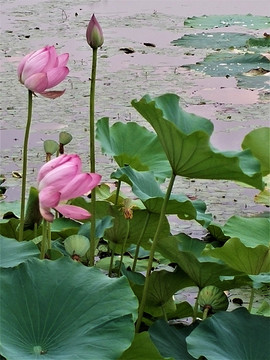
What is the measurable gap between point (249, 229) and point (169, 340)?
1.60 feet

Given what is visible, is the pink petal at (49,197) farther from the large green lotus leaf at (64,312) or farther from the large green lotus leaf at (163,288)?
the large green lotus leaf at (163,288)

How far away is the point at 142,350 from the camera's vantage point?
4.42ft

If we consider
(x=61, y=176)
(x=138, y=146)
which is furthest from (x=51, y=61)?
(x=138, y=146)

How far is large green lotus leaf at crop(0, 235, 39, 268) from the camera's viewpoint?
1441 millimetres

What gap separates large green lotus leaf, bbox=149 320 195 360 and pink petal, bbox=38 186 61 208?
1.21 feet

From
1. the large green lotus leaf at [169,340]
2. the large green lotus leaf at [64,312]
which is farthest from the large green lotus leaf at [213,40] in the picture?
the large green lotus leaf at [64,312]

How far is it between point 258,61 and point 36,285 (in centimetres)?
360

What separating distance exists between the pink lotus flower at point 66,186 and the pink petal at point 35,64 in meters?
0.28

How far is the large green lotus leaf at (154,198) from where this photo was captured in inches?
63.8

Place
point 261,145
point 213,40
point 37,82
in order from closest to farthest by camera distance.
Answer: point 37,82, point 261,145, point 213,40

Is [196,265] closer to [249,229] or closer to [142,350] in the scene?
[142,350]

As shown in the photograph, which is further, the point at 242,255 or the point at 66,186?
the point at 242,255

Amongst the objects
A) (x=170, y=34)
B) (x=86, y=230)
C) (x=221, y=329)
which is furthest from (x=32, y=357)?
(x=170, y=34)

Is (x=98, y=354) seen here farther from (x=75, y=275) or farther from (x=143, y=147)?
(x=143, y=147)
